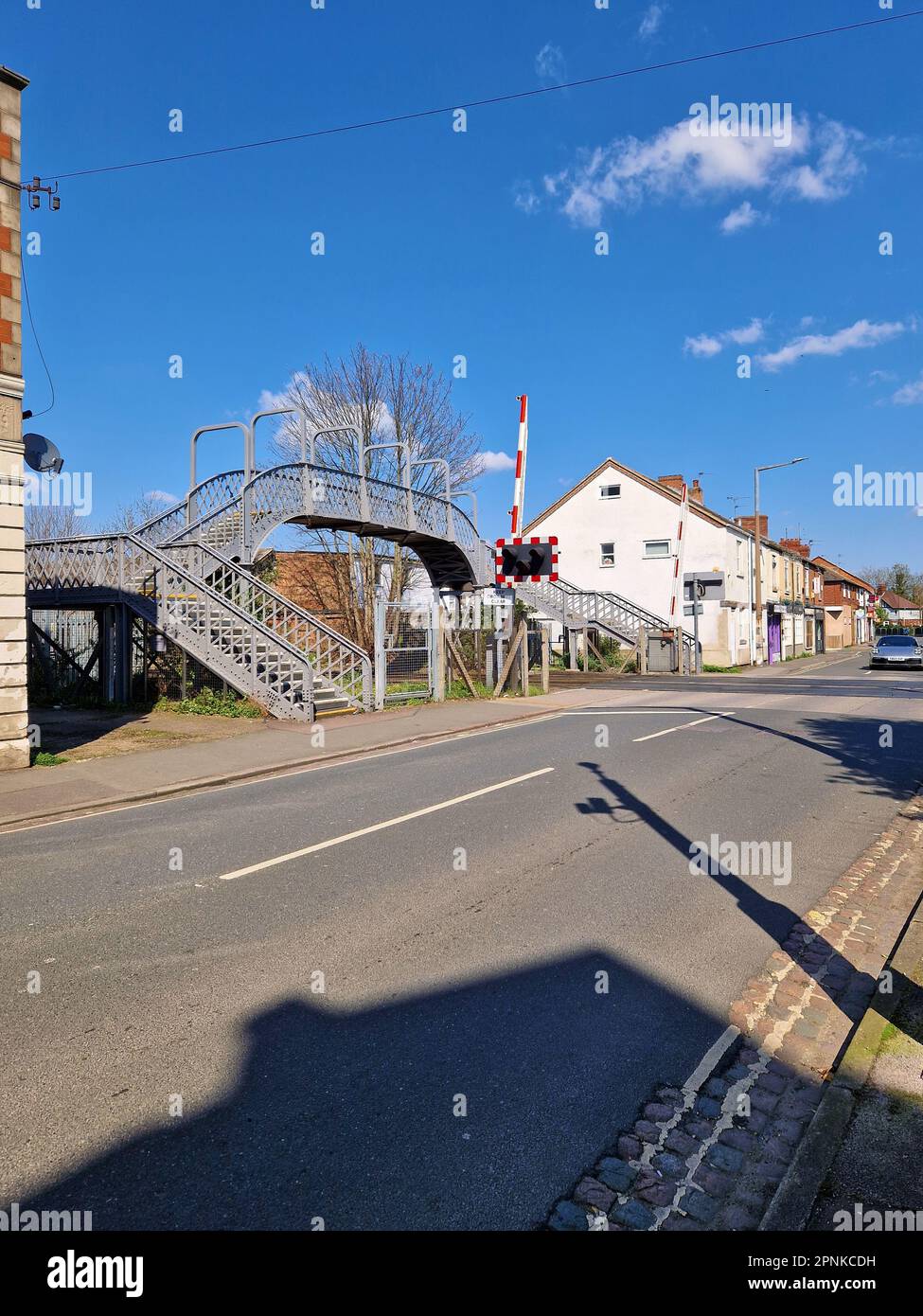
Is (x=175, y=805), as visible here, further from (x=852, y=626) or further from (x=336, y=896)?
(x=852, y=626)

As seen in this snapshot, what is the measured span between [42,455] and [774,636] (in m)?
45.4

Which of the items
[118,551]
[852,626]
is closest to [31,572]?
[118,551]

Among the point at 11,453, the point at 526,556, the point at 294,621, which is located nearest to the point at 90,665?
the point at 294,621

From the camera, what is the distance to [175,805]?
9297 millimetres

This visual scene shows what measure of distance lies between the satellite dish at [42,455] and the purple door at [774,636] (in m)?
42.9

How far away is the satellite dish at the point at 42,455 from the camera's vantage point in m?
12.2

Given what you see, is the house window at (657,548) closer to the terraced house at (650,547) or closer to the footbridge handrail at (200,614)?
the terraced house at (650,547)

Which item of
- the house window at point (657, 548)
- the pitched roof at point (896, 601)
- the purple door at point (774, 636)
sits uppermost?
the pitched roof at point (896, 601)

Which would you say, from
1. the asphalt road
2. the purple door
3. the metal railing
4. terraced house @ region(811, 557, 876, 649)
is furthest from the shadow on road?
terraced house @ region(811, 557, 876, 649)

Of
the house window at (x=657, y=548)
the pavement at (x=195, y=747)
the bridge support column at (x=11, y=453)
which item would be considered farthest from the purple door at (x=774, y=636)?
the bridge support column at (x=11, y=453)

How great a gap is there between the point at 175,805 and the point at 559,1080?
270 inches
